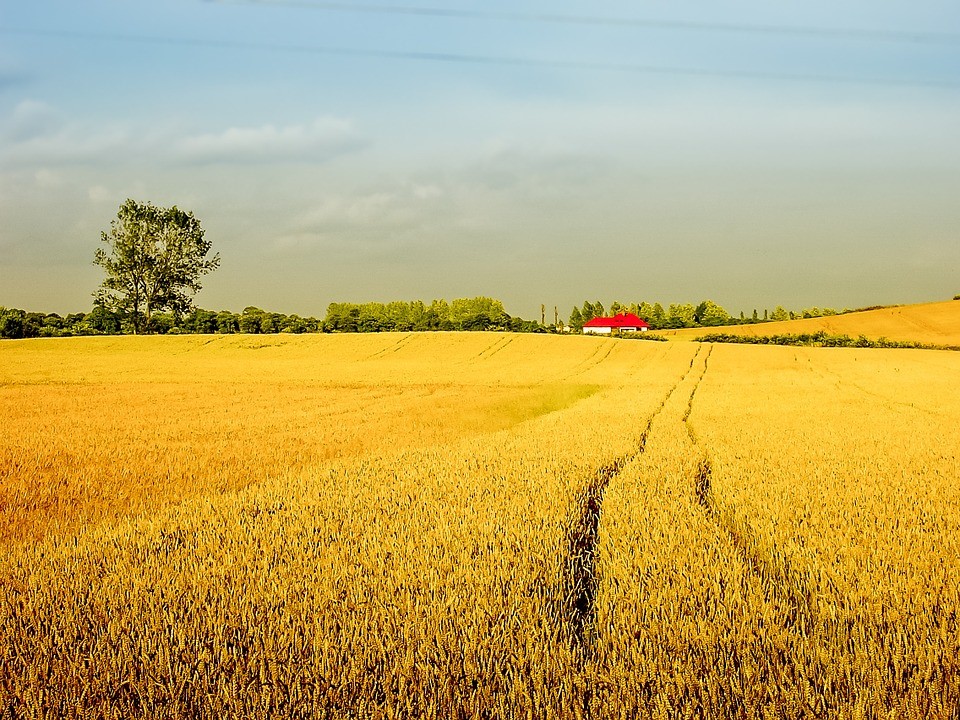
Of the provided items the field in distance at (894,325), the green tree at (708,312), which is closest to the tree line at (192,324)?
the field in distance at (894,325)

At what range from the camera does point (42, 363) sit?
3909cm

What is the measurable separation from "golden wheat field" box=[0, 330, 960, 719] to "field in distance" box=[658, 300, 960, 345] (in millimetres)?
59149

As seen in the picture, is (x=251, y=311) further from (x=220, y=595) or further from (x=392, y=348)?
(x=220, y=595)

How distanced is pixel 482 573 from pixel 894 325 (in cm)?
7663

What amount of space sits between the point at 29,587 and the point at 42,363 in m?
39.3

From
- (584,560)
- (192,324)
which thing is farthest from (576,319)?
(584,560)

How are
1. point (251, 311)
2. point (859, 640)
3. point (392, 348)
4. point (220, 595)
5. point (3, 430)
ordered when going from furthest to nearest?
point (251, 311)
point (392, 348)
point (3, 430)
point (220, 595)
point (859, 640)

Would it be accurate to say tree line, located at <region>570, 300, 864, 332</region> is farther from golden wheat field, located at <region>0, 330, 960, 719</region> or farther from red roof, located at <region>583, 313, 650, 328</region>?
golden wheat field, located at <region>0, 330, 960, 719</region>

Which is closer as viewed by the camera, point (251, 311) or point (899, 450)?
point (899, 450)

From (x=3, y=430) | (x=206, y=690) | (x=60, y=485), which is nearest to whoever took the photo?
(x=206, y=690)

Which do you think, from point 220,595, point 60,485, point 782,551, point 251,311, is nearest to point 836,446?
point 782,551

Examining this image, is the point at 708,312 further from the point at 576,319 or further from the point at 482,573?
the point at 482,573

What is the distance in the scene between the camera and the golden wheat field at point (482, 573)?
3.68 m

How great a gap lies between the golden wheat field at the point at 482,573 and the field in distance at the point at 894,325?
194 feet
